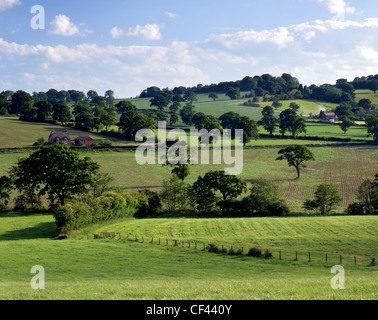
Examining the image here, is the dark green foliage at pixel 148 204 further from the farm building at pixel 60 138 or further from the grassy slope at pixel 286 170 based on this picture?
the farm building at pixel 60 138

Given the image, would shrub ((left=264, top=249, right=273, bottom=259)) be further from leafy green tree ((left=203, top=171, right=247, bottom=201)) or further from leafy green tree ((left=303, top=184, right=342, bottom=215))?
leafy green tree ((left=303, top=184, right=342, bottom=215))

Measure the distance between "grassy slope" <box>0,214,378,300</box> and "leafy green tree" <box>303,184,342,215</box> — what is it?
32.5 meters

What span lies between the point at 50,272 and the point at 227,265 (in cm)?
1543

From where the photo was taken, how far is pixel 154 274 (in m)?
28.6

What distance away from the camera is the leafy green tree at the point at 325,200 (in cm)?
6219

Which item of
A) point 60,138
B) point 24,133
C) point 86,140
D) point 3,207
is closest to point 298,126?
point 86,140

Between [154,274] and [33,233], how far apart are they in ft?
90.3

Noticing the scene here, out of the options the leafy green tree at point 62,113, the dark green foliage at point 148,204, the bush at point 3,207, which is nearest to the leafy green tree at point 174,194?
the dark green foliage at point 148,204

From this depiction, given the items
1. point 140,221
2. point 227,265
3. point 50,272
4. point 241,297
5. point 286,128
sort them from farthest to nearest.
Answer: point 286,128, point 140,221, point 227,265, point 50,272, point 241,297

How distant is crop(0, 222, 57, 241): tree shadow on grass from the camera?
1815 inches

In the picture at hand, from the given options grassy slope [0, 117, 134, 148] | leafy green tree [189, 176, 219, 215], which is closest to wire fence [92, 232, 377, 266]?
leafy green tree [189, 176, 219, 215]

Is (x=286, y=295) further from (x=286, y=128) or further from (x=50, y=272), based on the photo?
(x=286, y=128)

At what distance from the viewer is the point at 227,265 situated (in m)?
31.7
